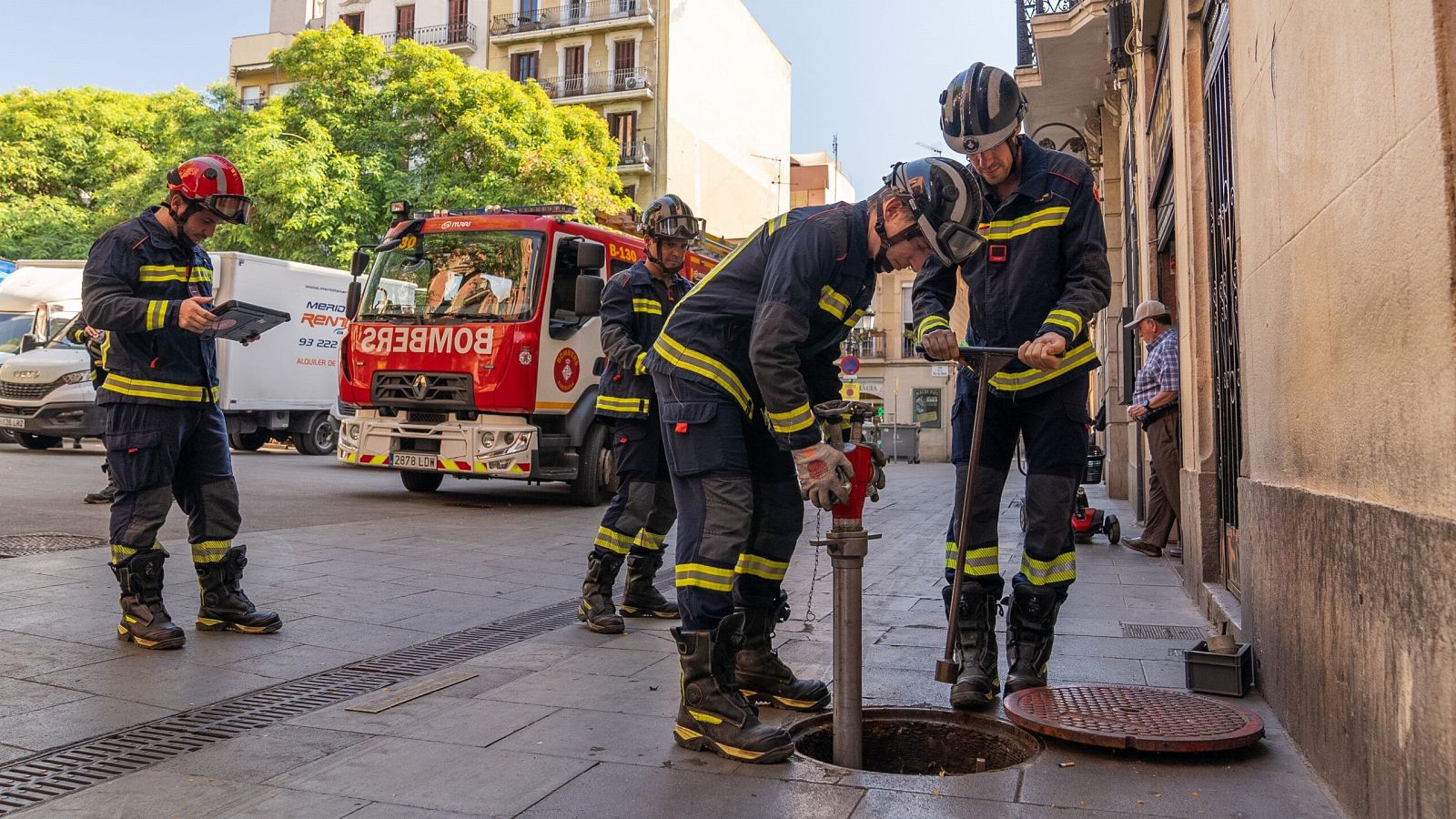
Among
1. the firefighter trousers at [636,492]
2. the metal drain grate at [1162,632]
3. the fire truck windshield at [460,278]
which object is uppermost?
the fire truck windshield at [460,278]

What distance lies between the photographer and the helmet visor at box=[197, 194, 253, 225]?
194 inches

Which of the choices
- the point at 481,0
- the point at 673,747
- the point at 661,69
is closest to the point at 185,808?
the point at 673,747

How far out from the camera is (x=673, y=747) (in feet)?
11.2

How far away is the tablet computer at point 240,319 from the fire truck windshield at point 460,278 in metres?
6.08

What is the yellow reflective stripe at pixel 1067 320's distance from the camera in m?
3.82

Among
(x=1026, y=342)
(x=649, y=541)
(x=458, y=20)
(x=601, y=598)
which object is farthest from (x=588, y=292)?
(x=458, y=20)

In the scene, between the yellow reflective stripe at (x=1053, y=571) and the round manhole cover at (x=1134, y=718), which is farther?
the yellow reflective stripe at (x=1053, y=571)

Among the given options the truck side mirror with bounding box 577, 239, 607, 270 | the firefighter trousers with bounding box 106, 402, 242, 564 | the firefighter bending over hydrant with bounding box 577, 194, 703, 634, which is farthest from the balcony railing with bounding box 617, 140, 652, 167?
the firefighter trousers with bounding box 106, 402, 242, 564

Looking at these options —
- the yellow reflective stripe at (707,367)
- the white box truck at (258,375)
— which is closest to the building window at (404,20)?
the white box truck at (258,375)

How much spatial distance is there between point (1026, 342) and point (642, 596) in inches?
104

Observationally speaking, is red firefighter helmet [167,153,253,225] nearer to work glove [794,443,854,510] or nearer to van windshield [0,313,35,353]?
work glove [794,443,854,510]

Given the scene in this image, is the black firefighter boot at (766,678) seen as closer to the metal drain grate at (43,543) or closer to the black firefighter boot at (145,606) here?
the black firefighter boot at (145,606)

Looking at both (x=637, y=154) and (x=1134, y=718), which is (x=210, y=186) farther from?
(x=637, y=154)

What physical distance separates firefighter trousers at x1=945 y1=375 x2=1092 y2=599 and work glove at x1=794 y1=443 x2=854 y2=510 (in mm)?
885
